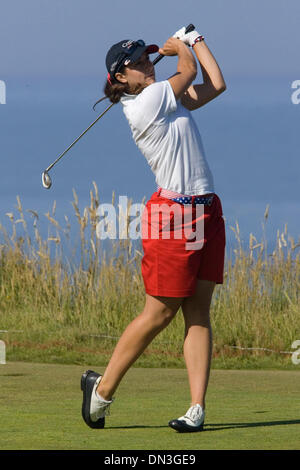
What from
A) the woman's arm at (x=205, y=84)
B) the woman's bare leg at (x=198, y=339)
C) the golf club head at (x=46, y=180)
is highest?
the woman's arm at (x=205, y=84)

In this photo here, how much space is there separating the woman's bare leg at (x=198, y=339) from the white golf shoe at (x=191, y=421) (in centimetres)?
6

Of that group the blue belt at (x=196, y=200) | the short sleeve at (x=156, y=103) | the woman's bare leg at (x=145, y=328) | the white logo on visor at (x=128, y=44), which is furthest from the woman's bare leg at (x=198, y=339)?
the white logo on visor at (x=128, y=44)

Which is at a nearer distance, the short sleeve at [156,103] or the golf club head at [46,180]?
the short sleeve at [156,103]

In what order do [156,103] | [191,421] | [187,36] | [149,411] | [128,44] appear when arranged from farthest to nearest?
[149,411] < [187,36] < [128,44] < [191,421] < [156,103]

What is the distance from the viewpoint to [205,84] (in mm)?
5152

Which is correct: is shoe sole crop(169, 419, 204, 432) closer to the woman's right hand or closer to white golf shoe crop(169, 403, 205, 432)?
white golf shoe crop(169, 403, 205, 432)

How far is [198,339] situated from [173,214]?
70 cm

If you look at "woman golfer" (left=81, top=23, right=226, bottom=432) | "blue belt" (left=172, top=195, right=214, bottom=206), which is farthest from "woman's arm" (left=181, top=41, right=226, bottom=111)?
"blue belt" (left=172, top=195, right=214, bottom=206)

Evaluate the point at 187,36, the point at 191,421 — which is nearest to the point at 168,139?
the point at 187,36

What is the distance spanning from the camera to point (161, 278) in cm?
488

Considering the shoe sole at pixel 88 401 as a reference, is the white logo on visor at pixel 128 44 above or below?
above

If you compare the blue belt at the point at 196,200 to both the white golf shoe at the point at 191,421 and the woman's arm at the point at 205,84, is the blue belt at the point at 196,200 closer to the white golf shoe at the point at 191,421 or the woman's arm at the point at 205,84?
the woman's arm at the point at 205,84

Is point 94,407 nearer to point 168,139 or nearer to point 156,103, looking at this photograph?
point 168,139

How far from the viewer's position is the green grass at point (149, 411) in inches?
181
